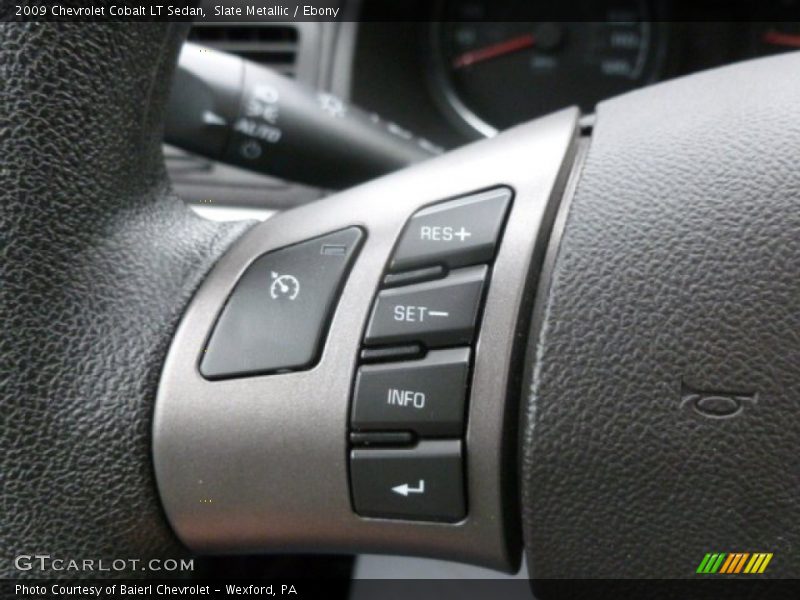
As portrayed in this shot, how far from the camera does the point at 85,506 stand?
17.9 inches

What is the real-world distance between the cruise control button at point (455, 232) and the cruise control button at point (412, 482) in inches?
3.2

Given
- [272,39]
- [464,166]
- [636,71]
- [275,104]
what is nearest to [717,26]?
[636,71]

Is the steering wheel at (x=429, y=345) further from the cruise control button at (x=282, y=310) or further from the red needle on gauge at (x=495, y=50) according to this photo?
the red needle on gauge at (x=495, y=50)

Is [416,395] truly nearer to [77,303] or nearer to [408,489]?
[408,489]

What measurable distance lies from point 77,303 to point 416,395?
0.52 ft

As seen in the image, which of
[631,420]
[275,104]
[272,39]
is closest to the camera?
[631,420]

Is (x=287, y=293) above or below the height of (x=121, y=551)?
above

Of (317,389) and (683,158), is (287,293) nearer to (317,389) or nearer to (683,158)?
(317,389)

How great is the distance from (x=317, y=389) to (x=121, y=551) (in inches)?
4.8

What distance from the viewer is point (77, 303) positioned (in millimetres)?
455

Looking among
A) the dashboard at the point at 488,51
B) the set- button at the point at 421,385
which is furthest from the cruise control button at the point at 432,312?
the dashboard at the point at 488,51

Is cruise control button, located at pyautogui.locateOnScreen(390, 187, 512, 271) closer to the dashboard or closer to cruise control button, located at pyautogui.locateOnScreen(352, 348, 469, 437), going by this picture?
cruise control button, located at pyautogui.locateOnScreen(352, 348, 469, 437)

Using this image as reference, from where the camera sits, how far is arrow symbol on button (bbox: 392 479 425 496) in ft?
1.42

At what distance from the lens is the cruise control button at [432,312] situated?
1.42ft
